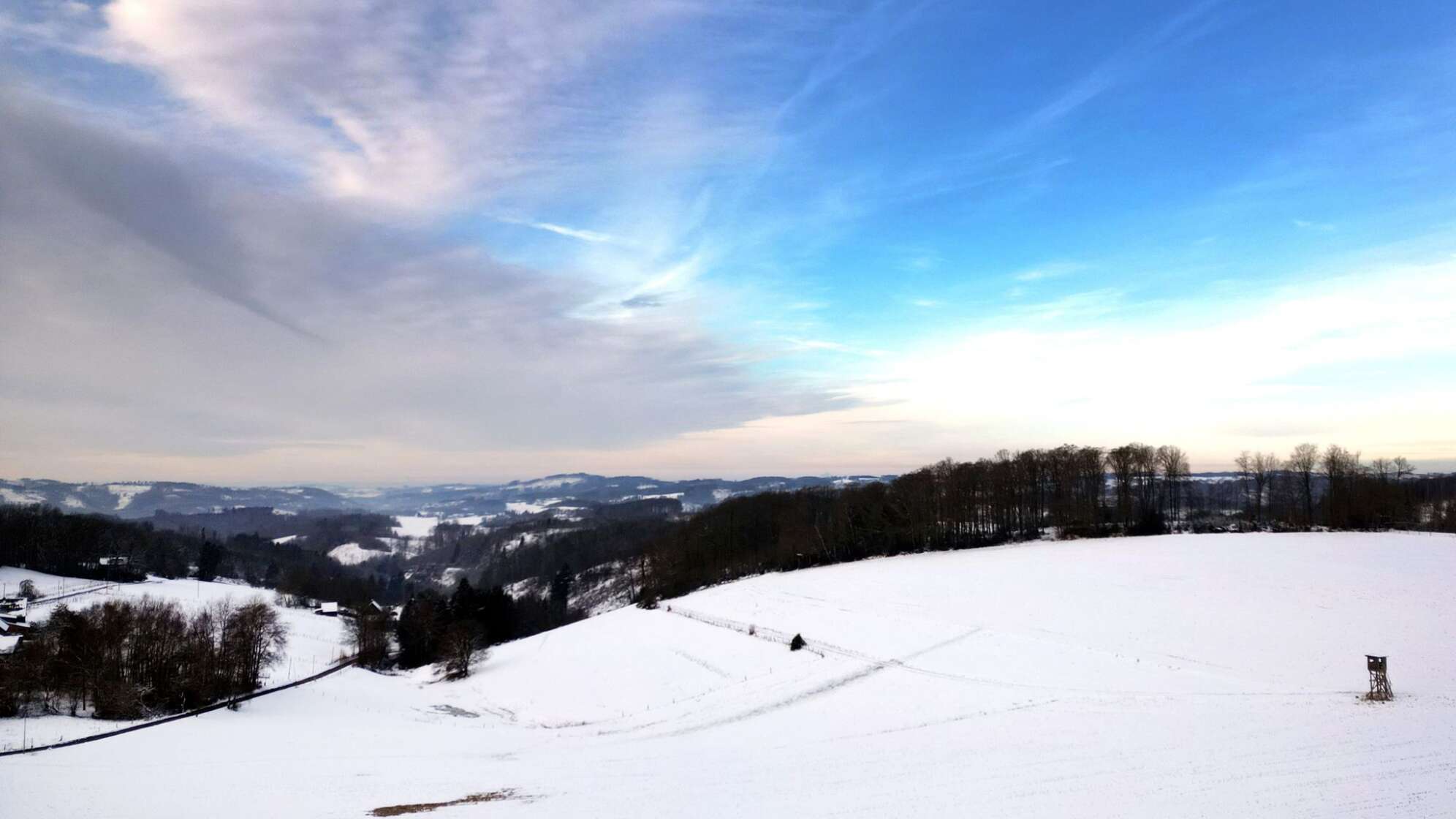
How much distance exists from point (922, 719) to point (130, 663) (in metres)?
47.5

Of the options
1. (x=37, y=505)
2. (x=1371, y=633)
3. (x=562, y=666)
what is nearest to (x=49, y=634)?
(x=562, y=666)

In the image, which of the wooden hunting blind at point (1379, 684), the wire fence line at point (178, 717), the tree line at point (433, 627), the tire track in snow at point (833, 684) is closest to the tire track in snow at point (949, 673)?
the tire track in snow at point (833, 684)

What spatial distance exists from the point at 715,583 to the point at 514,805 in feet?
183

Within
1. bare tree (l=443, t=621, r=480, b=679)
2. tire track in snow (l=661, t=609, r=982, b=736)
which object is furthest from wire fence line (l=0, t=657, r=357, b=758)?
tire track in snow (l=661, t=609, r=982, b=736)

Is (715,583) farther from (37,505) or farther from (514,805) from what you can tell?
(37,505)

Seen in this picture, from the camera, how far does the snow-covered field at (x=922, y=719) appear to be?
16.9 metres

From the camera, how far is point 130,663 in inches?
1601

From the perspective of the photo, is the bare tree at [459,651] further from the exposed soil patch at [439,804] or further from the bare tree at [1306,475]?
the bare tree at [1306,475]

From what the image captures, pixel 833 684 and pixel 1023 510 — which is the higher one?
pixel 1023 510

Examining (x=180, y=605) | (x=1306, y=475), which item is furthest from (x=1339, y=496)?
(x=180, y=605)

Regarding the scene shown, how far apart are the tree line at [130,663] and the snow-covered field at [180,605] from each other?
2045mm

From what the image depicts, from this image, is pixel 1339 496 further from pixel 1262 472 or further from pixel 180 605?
pixel 180 605

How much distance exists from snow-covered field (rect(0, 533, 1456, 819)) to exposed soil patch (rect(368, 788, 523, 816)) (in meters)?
0.47

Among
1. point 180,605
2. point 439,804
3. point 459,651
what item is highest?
point 439,804
